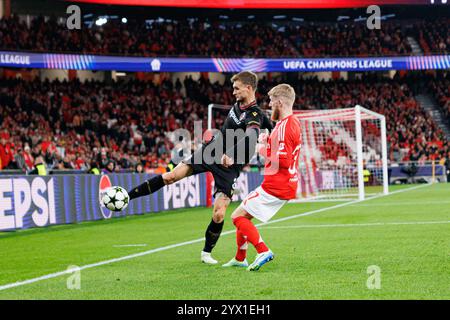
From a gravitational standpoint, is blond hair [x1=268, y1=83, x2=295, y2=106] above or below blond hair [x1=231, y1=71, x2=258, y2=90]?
below

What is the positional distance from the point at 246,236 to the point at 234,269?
1.32 ft

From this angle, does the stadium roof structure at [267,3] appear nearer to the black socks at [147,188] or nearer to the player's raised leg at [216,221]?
the black socks at [147,188]

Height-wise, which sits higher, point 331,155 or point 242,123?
point 242,123

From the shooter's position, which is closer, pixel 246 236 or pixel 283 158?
pixel 283 158

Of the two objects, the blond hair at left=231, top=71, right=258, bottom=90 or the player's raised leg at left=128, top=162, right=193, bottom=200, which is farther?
the player's raised leg at left=128, top=162, right=193, bottom=200

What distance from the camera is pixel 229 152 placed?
8094 mm

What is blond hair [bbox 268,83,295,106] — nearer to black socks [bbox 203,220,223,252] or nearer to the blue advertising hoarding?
black socks [bbox 203,220,223,252]

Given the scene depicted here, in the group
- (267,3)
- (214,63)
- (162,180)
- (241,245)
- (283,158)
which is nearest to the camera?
(283,158)

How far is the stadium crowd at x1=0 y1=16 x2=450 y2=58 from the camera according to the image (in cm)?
3750

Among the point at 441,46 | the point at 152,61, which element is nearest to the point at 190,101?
the point at 152,61

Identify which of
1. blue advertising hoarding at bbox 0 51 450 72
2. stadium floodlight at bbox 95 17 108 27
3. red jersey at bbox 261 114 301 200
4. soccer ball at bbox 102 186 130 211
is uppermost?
stadium floodlight at bbox 95 17 108 27

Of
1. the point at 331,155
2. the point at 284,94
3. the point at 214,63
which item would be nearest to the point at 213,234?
the point at 284,94

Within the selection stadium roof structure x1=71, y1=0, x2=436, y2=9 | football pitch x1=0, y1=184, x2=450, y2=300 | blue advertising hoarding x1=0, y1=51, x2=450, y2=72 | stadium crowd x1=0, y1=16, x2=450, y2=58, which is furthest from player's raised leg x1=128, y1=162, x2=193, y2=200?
stadium roof structure x1=71, y1=0, x2=436, y2=9

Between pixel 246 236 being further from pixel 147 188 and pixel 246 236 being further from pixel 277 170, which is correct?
pixel 147 188
